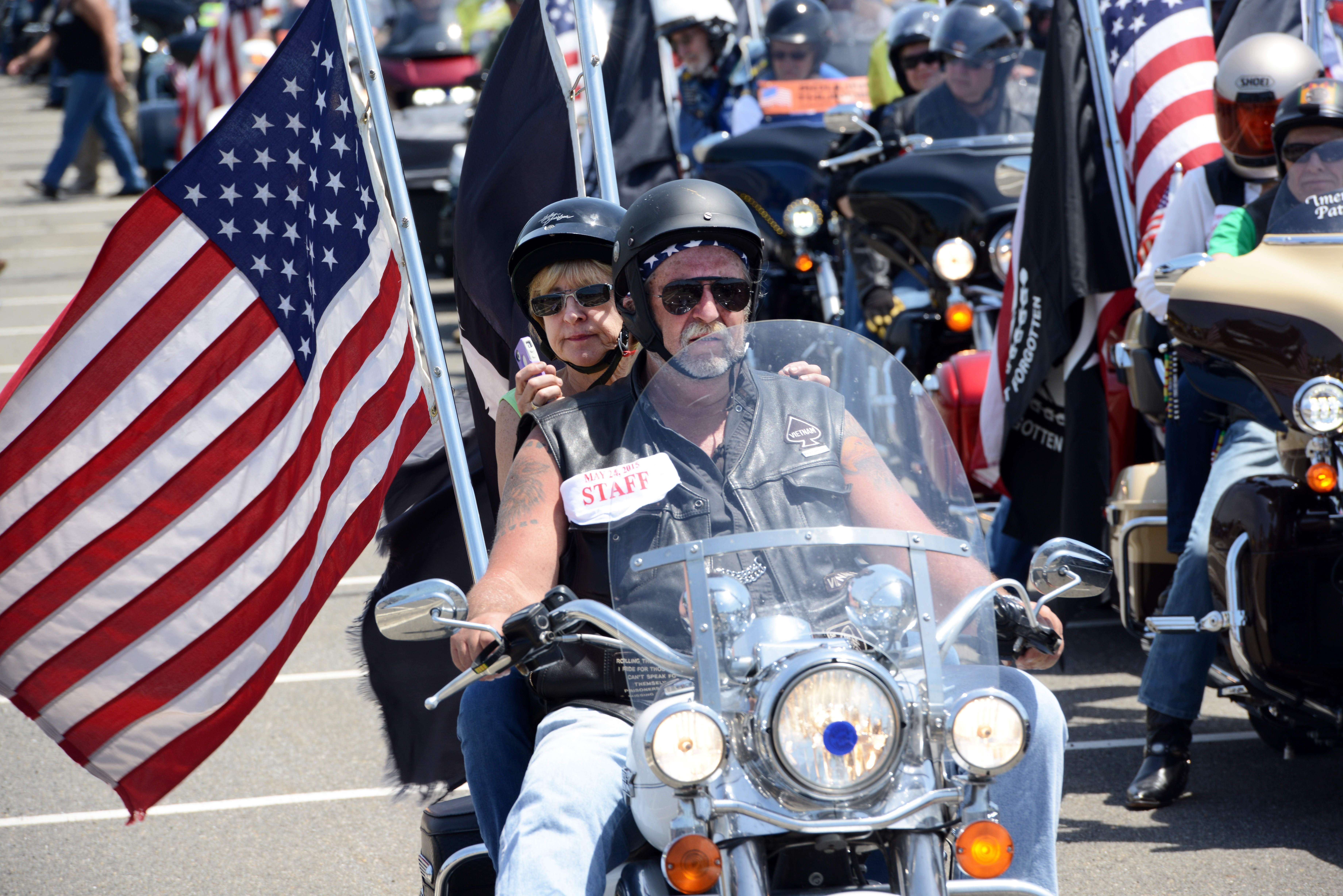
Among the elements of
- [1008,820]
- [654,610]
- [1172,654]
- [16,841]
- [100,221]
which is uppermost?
[654,610]

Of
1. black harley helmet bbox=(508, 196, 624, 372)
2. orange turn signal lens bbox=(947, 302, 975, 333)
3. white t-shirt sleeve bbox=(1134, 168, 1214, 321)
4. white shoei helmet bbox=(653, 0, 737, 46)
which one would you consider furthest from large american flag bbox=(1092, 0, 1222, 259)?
white shoei helmet bbox=(653, 0, 737, 46)

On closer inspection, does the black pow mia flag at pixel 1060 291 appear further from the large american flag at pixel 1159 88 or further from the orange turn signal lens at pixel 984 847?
the orange turn signal lens at pixel 984 847

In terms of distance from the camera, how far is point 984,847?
218 cm

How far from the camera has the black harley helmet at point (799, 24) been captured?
Result: 9.66 metres

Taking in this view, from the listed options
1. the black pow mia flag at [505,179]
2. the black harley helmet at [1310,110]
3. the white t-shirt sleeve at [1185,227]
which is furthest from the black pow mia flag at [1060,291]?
the black pow mia flag at [505,179]

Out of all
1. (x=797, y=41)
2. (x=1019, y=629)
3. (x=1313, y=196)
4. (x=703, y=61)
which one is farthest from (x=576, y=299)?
(x=703, y=61)

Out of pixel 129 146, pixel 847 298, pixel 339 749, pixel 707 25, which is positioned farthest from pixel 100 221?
pixel 339 749

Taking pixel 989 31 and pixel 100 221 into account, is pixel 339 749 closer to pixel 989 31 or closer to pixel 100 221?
pixel 989 31

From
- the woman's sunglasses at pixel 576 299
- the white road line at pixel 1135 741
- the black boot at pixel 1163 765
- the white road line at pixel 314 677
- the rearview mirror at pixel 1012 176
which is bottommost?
the white road line at pixel 314 677

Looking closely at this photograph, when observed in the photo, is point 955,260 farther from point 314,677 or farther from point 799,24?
point 799,24

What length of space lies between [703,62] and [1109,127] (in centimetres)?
552

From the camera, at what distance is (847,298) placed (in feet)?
26.9

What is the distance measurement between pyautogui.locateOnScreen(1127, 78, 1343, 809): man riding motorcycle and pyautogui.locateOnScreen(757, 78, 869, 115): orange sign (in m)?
5.11

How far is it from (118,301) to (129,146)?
1525 cm
